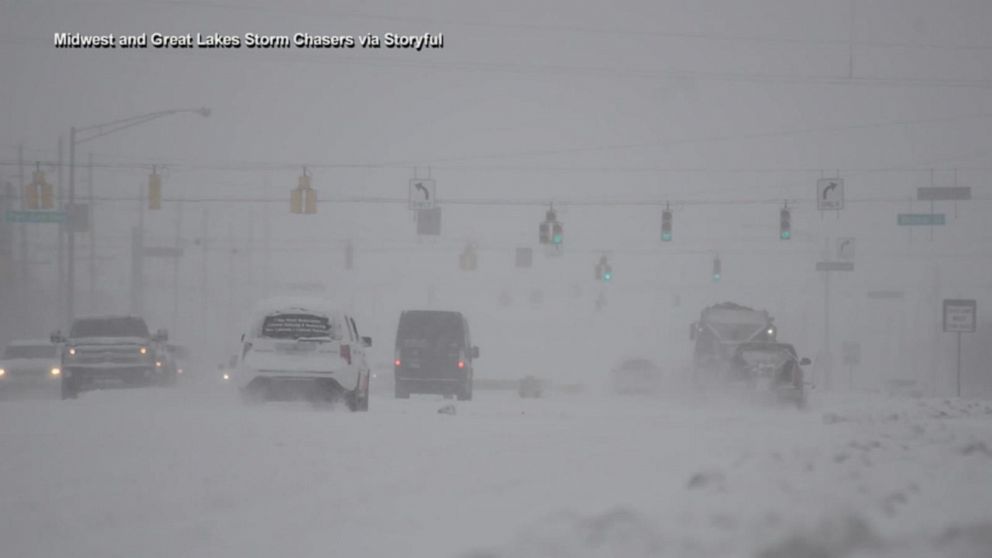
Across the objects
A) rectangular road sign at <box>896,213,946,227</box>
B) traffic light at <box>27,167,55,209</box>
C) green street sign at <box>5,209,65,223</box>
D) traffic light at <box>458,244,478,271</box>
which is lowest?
traffic light at <box>458,244,478,271</box>

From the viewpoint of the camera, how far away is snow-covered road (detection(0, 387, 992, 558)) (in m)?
7.51

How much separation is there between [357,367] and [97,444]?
27.7ft

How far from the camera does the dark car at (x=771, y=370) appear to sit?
97.8 ft

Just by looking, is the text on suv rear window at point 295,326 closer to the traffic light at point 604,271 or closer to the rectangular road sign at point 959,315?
the rectangular road sign at point 959,315

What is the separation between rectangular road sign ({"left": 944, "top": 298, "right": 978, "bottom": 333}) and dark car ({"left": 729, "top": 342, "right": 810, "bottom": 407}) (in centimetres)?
672

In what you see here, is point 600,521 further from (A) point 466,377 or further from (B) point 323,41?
(B) point 323,41

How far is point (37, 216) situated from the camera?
42.1m

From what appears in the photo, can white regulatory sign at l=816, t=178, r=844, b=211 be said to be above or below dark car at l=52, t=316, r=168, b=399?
above

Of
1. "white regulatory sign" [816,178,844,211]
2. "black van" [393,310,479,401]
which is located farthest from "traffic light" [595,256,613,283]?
"black van" [393,310,479,401]

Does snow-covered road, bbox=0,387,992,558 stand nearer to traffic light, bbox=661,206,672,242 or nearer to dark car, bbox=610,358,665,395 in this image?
traffic light, bbox=661,206,672,242

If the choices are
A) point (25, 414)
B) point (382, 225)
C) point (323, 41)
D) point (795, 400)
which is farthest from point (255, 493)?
point (382, 225)

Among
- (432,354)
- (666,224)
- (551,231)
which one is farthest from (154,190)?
(666,224)

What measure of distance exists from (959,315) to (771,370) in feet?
27.7

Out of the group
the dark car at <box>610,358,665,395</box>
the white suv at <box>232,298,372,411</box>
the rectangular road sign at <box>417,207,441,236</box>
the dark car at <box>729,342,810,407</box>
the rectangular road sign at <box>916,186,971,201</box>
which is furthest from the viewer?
the dark car at <box>610,358,665,395</box>
